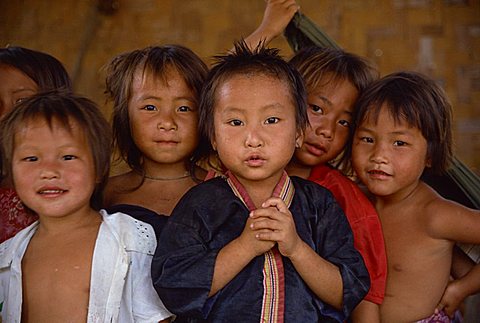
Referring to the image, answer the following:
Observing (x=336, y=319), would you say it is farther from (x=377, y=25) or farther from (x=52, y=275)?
(x=377, y=25)

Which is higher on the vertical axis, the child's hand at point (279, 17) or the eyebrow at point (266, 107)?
the child's hand at point (279, 17)

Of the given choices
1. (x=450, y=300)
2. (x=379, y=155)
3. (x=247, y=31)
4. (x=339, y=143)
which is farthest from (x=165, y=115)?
(x=247, y=31)

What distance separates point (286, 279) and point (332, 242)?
6.7 inches

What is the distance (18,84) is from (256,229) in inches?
43.8

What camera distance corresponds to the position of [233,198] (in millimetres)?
1928

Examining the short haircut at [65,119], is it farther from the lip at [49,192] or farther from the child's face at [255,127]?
the child's face at [255,127]

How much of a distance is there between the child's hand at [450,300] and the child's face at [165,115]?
2.91ft

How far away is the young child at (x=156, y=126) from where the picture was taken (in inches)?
88.0

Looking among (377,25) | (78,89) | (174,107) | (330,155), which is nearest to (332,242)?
(330,155)

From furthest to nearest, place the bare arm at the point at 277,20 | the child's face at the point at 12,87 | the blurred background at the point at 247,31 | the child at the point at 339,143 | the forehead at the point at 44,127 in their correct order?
1. the blurred background at the point at 247,31
2. the bare arm at the point at 277,20
3. the child's face at the point at 12,87
4. the child at the point at 339,143
5. the forehead at the point at 44,127

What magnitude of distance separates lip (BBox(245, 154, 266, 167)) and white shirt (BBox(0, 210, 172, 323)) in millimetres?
366

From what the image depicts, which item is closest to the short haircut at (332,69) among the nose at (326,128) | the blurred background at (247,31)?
the nose at (326,128)

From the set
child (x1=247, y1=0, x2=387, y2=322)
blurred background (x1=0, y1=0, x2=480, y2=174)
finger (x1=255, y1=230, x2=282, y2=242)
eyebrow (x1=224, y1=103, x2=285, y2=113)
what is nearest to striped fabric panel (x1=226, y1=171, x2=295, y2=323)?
finger (x1=255, y1=230, x2=282, y2=242)

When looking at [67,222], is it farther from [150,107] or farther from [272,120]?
[272,120]
